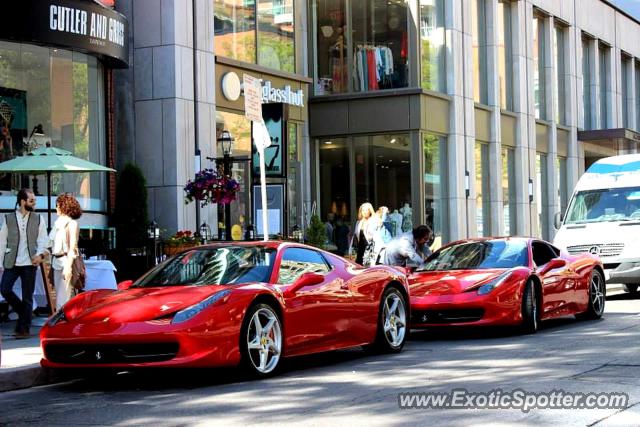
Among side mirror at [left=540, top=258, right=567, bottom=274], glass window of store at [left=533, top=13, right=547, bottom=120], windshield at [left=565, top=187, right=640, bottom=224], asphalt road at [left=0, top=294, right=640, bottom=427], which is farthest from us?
glass window of store at [left=533, top=13, right=547, bottom=120]

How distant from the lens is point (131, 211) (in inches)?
837

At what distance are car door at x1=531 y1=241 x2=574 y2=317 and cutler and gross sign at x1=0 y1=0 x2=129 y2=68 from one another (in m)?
8.66

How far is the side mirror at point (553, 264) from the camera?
1497 cm

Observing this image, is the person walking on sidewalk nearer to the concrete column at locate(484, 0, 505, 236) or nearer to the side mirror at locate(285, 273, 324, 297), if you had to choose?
the side mirror at locate(285, 273, 324, 297)

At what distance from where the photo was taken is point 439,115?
30.0 m

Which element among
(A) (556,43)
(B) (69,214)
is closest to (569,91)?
(A) (556,43)

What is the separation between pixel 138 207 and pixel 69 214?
7549 mm

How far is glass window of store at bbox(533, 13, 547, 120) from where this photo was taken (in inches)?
1480

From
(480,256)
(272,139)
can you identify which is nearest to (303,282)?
(480,256)

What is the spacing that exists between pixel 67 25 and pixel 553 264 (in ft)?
30.0

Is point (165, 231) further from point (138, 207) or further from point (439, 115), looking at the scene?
point (439, 115)

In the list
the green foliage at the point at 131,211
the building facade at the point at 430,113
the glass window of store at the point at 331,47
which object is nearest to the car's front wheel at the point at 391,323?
the green foliage at the point at 131,211

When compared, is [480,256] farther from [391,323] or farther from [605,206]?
[605,206]

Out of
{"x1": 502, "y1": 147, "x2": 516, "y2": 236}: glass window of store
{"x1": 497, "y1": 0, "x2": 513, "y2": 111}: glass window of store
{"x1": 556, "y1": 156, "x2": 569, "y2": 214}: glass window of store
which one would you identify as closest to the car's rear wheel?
{"x1": 502, "y1": 147, "x2": 516, "y2": 236}: glass window of store
